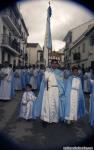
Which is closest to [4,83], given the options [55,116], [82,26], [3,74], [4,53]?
[3,74]

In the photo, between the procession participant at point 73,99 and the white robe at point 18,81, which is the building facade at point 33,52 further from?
the procession participant at point 73,99

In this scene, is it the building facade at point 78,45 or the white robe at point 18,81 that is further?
the building facade at point 78,45

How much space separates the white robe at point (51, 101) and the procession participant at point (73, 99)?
249 mm

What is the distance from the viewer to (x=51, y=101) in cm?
877

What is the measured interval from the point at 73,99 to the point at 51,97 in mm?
542

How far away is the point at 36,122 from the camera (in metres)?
9.38

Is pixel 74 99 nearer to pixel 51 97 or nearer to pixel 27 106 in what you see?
pixel 51 97

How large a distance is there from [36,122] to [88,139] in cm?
240

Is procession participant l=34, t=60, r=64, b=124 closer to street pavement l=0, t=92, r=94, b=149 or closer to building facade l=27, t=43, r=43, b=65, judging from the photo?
street pavement l=0, t=92, r=94, b=149

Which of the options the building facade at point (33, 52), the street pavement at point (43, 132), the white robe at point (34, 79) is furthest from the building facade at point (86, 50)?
the building facade at point (33, 52)

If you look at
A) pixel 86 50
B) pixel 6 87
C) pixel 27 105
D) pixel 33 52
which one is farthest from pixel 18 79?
pixel 33 52

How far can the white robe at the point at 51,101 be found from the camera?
28.5 ft

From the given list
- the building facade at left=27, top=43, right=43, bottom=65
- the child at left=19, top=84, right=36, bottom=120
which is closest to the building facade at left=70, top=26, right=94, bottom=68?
the child at left=19, top=84, right=36, bottom=120

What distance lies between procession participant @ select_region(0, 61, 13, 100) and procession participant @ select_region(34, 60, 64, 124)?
17.6 ft
